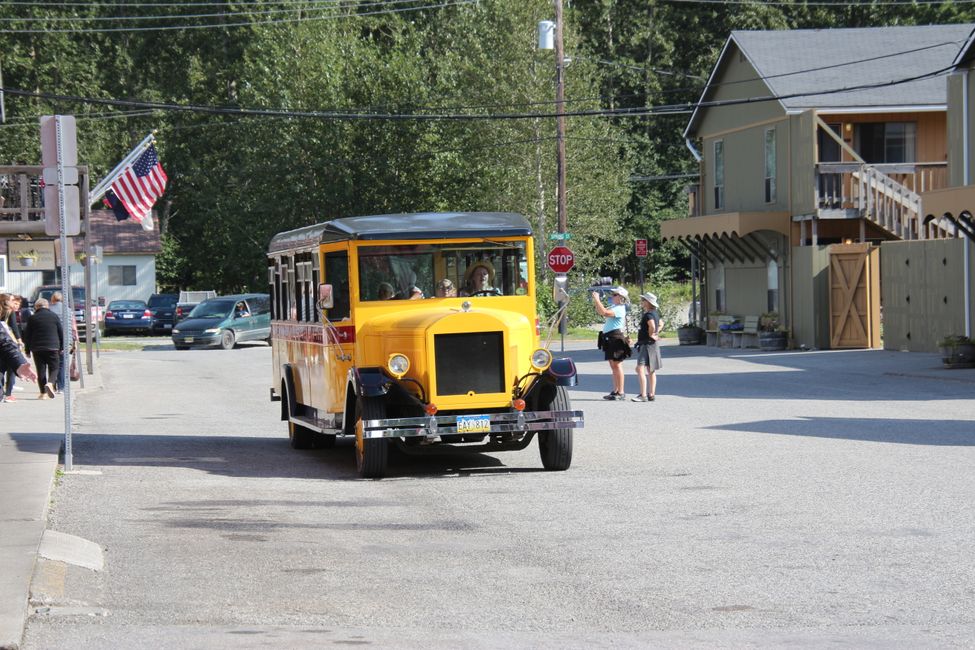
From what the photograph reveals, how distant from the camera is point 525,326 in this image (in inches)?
557

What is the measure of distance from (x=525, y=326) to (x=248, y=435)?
5975 millimetres

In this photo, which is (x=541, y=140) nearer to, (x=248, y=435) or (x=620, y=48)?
(x=620, y=48)

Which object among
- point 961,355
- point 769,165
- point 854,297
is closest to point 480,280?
point 961,355

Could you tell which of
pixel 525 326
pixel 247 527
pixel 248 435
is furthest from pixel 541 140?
pixel 247 527

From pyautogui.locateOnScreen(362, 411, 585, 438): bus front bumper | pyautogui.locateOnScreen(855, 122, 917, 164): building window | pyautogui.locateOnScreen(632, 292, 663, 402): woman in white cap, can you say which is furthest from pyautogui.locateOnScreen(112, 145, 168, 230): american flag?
pyautogui.locateOnScreen(362, 411, 585, 438): bus front bumper

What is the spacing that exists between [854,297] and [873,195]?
2777 mm

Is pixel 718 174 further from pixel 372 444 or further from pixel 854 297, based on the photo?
pixel 372 444

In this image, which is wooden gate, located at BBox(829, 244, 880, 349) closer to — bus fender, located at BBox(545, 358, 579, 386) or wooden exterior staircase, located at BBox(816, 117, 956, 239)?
wooden exterior staircase, located at BBox(816, 117, 956, 239)

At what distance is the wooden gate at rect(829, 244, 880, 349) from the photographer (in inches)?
1368

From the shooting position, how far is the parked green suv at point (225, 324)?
4547cm

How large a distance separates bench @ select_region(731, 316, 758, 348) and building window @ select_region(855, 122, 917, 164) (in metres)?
5.25

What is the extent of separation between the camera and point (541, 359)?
1384cm

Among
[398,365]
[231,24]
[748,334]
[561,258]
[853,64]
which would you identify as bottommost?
[748,334]

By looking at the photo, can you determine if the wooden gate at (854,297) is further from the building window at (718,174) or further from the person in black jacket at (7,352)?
the person in black jacket at (7,352)
